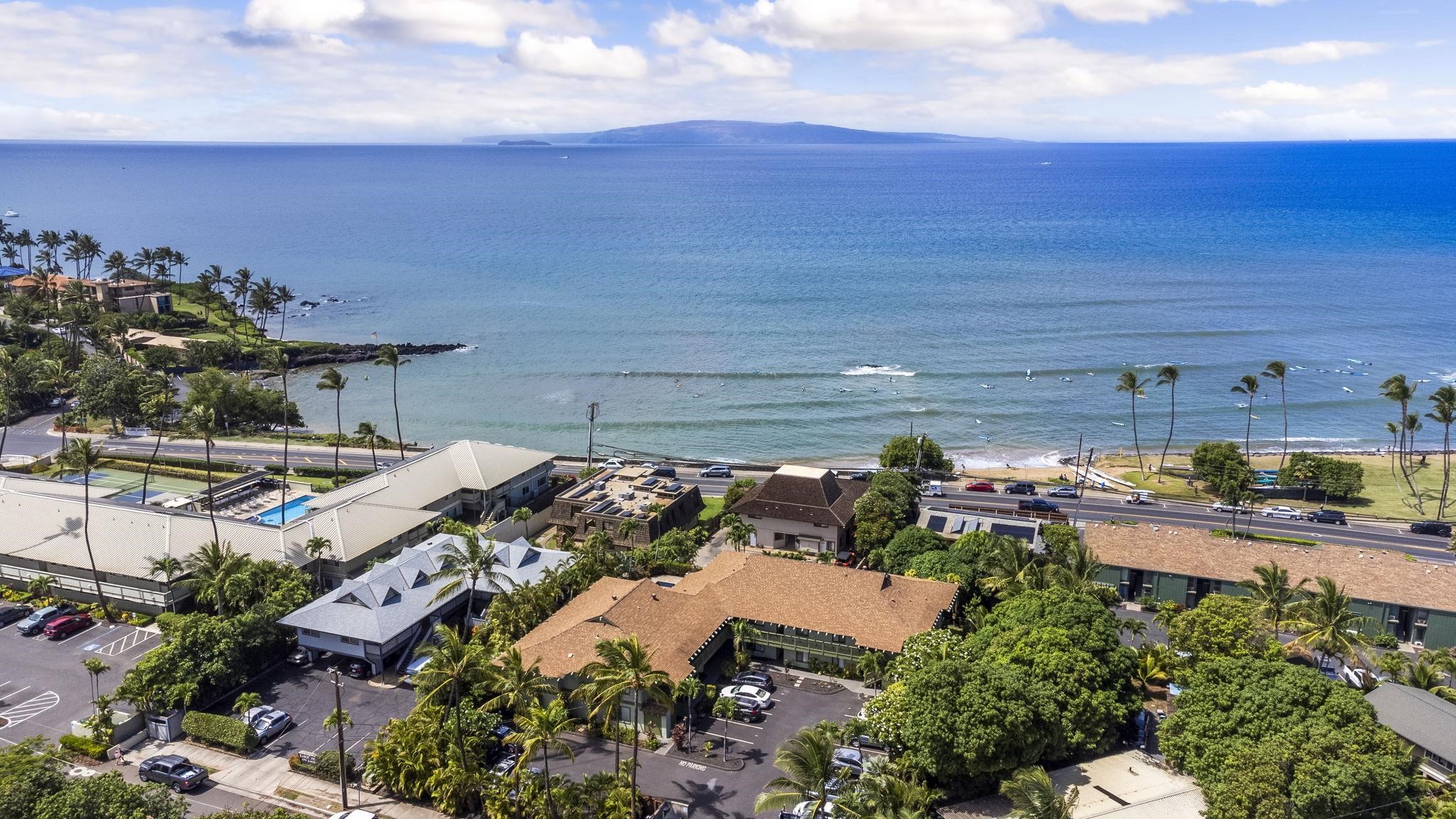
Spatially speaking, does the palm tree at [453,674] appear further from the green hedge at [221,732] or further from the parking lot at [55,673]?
the parking lot at [55,673]

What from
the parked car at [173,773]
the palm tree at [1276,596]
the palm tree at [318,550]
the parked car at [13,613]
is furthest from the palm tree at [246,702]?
the palm tree at [1276,596]

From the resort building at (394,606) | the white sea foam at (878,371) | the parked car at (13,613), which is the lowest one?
the parked car at (13,613)

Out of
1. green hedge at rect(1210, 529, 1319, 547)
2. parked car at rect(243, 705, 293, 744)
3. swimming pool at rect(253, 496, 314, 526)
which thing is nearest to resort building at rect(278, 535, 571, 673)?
parked car at rect(243, 705, 293, 744)

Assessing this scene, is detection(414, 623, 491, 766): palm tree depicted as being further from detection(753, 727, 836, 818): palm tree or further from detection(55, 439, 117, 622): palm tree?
detection(55, 439, 117, 622): palm tree

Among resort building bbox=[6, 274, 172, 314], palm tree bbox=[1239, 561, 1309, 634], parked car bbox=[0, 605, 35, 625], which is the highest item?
resort building bbox=[6, 274, 172, 314]

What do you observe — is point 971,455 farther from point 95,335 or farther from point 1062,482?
point 95,335

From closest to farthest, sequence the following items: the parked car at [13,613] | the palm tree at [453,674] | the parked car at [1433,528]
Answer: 1. the palm tree at [453,674]
2. the parked car at [13,613]
3. the parked car at [1433,528]

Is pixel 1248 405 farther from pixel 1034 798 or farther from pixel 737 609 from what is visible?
pixel 1034 798
